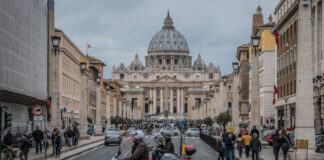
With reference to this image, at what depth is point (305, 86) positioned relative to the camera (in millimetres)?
23734

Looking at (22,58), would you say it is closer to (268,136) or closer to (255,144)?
(268,136)

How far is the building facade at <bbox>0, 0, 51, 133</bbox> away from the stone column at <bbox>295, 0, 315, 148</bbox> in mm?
16323

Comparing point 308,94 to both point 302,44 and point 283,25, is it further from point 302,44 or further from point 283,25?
point 283,25

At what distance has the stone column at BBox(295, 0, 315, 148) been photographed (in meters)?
23.7

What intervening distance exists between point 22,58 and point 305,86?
1249 inches

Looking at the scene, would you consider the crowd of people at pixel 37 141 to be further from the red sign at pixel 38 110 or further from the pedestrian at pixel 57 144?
the red sign at pixel 38 110

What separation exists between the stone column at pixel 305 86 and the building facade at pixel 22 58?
16.3 m

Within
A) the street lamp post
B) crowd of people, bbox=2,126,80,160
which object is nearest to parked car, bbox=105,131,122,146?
crowd of people, bbox=2,126,80,160

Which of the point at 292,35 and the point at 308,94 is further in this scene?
the point at 292,35

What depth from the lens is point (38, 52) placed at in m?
59.2

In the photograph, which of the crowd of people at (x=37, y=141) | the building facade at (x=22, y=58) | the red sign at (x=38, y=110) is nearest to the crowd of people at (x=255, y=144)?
the red sign at (x=38, y=110)

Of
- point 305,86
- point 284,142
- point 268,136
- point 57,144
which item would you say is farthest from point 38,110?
point 268,136

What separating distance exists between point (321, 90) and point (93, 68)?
75.1m

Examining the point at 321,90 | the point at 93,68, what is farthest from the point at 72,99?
the point at 321,90
